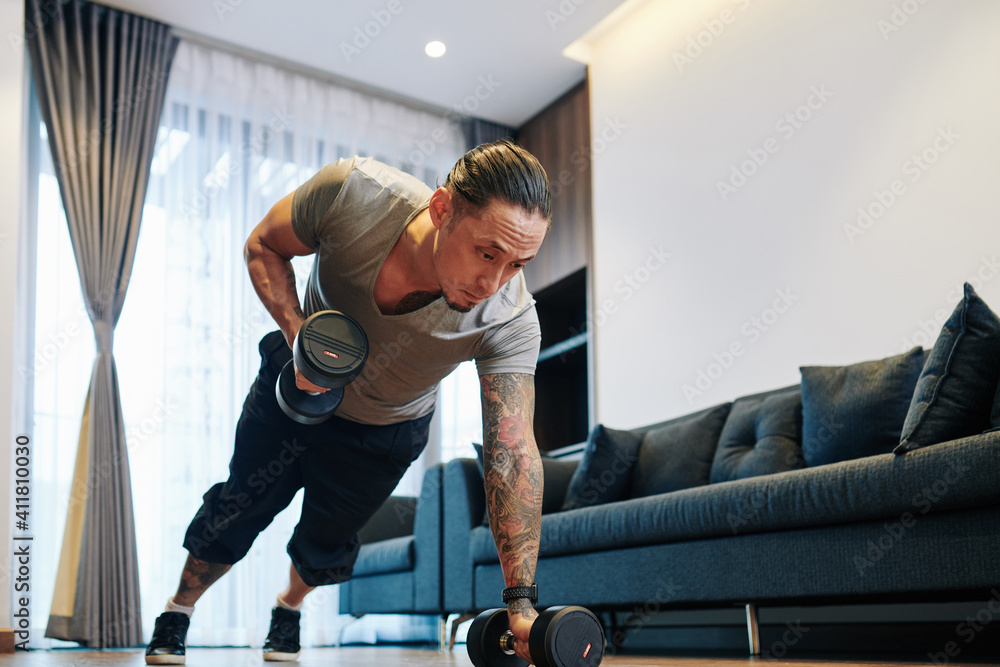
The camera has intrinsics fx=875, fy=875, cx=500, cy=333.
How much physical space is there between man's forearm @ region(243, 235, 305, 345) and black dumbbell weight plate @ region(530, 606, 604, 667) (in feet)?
2.79

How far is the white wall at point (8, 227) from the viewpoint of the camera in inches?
134

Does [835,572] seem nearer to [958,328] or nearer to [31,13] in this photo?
[958,328]

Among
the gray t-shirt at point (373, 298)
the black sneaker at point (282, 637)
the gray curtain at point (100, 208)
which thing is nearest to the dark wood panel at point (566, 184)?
the gray curtain at point (100, 208)

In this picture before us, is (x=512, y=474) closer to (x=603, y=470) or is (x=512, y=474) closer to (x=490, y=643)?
(x=490, y=643)

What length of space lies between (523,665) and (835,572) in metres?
0.99

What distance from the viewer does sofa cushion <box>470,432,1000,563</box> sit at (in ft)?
5.81

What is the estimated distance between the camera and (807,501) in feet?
6.81

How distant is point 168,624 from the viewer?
1.91 metres

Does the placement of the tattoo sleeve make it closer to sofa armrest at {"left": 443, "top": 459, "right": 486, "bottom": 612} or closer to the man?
the man

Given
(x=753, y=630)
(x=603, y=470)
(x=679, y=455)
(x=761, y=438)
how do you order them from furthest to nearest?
(x=603, y=470) < (x=679, y=455) < (x=761, y=438) < (x=753, y=630)

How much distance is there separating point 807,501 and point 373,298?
116cm

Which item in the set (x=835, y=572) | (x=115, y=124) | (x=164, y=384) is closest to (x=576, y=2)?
(x=115, y=124)

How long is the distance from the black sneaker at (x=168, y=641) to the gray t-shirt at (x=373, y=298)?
2.38 ft

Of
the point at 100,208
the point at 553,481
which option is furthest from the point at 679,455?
the point at 100,208
